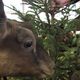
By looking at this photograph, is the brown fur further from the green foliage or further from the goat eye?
the green foliage

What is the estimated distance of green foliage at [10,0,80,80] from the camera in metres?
4.20

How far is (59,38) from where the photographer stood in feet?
14.1

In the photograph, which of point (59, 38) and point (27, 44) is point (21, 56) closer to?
point (27, 44)

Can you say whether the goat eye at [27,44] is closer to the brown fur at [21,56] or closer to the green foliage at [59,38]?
the brown fur at [21,56]

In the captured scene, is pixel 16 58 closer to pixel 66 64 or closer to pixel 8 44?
pixel 8 44

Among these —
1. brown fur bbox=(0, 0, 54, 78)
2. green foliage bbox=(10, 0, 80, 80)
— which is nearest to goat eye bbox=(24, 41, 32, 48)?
brown fur bbox=(0, 0, 54, 78)

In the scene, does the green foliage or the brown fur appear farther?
the green foliage

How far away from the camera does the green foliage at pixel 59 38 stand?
4.20m

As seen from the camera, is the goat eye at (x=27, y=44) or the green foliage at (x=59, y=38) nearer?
the goat eye at (x=27, y=44)

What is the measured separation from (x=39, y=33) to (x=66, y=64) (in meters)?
0.38

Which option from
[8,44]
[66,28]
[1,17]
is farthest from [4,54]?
[66,28]

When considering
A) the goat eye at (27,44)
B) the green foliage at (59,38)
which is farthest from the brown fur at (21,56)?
the green foliage at (59,38)

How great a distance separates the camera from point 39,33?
13.9ft

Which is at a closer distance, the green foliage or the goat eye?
the goat eye
